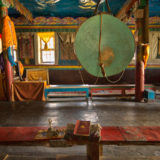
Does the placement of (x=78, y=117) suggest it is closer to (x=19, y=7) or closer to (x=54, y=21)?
(x=19, y=7)

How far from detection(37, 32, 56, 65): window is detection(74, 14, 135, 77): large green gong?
5.97m

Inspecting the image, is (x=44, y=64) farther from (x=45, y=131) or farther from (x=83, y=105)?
(x=45, y=131)

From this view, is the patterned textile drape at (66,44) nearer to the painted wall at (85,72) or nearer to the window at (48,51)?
the painted wall at (85,72)

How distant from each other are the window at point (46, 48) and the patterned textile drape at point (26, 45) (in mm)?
318

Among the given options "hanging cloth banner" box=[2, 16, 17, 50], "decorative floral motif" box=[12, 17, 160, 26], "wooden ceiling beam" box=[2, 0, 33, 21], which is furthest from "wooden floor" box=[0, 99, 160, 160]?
"decorative floral motif" box=[12, 17, 160, 26]

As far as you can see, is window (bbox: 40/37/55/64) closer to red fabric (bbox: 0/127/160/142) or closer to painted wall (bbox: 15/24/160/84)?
painted wall (bbox: 15/24/160/84)

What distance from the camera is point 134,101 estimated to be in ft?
17.6

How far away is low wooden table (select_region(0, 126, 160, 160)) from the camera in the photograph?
5.96 ft

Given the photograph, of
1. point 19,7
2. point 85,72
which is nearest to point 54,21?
point 19,7

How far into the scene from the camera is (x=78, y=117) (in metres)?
3.99

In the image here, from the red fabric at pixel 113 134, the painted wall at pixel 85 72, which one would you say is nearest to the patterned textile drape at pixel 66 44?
the painted wall at pixel 85 72

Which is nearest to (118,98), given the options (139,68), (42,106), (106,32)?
(139,68)

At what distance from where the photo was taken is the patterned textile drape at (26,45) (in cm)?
724

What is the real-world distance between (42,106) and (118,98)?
107 inches
